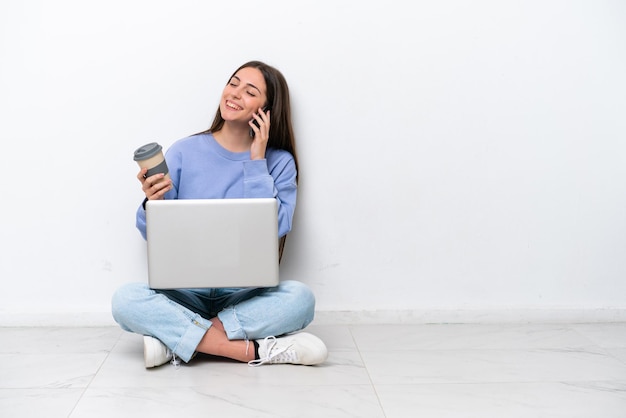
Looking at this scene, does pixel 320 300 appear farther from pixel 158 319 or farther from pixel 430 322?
pixel 158 319

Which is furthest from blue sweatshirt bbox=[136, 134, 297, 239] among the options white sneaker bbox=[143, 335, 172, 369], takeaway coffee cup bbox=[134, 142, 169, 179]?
white sneaker bbox=[143, 335, 172, 369]

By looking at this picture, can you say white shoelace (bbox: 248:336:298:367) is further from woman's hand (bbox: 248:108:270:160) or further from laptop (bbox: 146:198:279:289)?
woman's hand (bbox: 248:108:270:160)

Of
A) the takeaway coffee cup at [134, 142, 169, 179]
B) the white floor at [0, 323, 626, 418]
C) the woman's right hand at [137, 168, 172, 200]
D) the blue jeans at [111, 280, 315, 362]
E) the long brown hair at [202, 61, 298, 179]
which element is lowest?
the white floor at [0, 323, 626, 418]

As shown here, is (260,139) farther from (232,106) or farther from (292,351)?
(292,351)

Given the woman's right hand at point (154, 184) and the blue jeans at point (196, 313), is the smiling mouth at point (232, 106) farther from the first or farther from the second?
the blue jeans at point (196, 313)

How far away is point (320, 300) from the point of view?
7.53ft

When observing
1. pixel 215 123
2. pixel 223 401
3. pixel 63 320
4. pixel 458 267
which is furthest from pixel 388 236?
pixel 63 320

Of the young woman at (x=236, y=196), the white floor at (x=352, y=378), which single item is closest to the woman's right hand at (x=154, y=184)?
the young woman at (x=236, y=196)

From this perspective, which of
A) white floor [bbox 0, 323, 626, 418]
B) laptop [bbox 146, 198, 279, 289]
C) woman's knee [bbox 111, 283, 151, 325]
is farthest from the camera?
woman's knee [bbox 111, 283, 151, 325]

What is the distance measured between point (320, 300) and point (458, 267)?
1.32 ft

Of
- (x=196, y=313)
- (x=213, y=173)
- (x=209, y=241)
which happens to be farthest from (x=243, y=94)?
(x=196, y=313)

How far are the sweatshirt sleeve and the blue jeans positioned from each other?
A: 18 cm

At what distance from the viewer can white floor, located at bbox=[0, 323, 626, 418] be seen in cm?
164

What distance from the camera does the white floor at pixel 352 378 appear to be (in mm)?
1641
